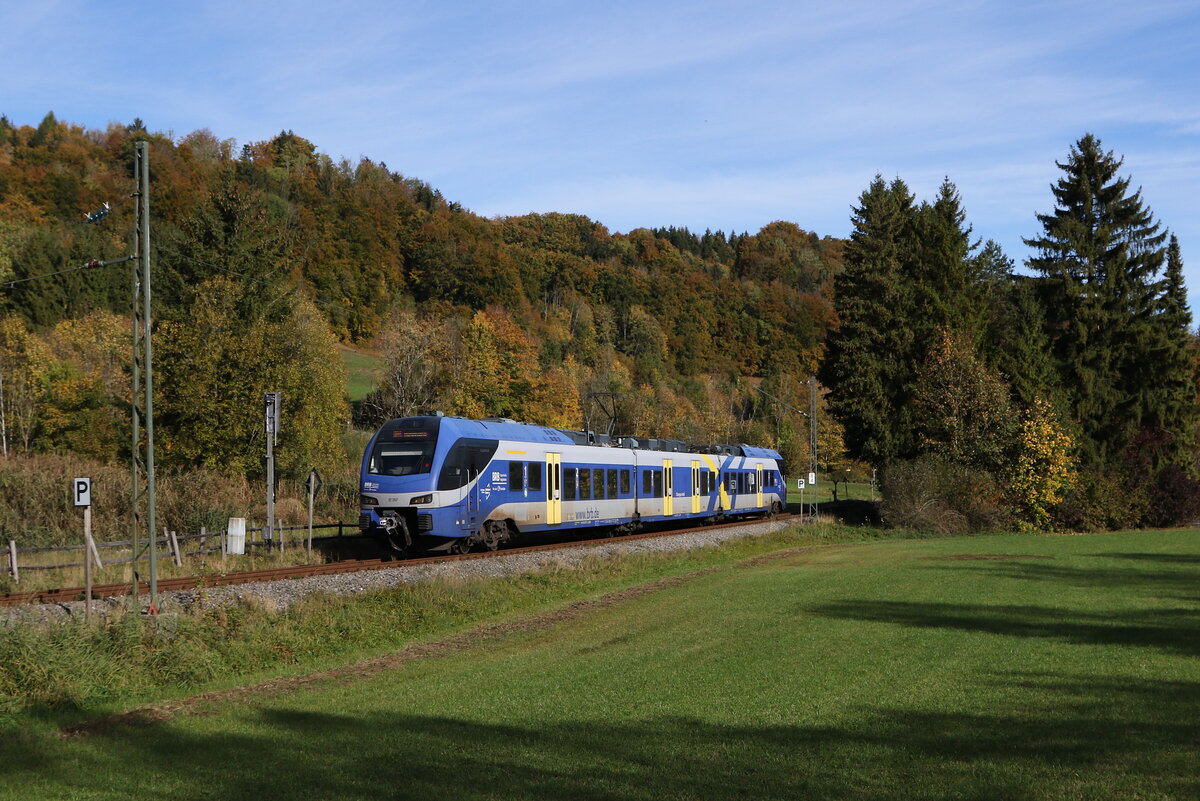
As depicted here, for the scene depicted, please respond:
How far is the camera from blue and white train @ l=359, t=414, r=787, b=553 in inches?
976

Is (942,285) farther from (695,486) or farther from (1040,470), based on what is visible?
(695,486)

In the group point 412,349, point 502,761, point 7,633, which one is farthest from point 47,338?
point 502,761

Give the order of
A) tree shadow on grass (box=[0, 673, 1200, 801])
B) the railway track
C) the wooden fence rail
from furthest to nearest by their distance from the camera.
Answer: the wooden fence rail
the railway track
tree shadow on grass (box=[0, 673, 1200, 801])

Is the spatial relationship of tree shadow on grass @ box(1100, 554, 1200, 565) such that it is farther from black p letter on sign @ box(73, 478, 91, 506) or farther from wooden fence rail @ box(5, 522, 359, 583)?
black p letter on sign @ box(73, 478, 91, 506)

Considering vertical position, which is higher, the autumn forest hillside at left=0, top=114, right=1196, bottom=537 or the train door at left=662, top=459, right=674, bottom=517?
the autumn forest hillside at left=0, top=114, right=1196, bottom=537

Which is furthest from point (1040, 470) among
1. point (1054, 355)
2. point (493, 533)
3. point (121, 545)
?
point (121, 545)

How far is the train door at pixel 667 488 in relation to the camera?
3809 cm

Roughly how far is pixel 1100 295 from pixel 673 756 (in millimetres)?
51473

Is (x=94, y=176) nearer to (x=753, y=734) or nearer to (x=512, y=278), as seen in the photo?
(x=512, y=278)

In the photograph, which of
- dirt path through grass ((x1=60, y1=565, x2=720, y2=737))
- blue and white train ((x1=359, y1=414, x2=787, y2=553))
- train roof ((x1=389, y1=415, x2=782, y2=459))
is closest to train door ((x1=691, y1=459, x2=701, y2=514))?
train roof ((x1=389, y1=415, x2=782, y2=459))

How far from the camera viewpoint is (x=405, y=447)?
25141 millimetres

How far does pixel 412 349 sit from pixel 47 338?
25.0m

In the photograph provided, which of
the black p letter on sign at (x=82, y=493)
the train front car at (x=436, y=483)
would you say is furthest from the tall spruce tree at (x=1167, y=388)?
the black p letter on sign at (x=82, y=493)

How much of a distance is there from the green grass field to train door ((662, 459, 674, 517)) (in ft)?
→ 61.5
